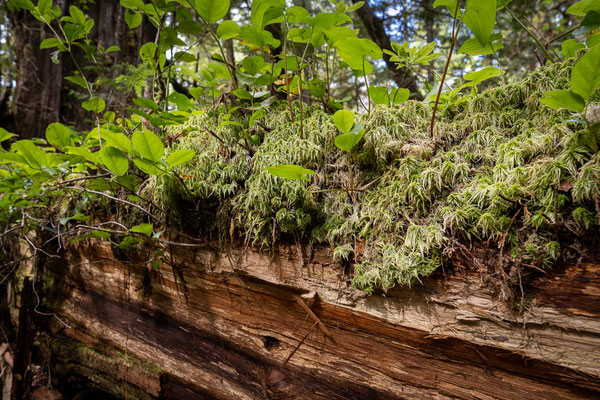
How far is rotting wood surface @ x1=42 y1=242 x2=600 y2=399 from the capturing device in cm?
100

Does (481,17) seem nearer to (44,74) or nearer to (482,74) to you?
(482,74)

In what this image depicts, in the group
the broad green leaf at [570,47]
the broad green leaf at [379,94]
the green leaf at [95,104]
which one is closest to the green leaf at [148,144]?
the broad green leaf at [379,94]

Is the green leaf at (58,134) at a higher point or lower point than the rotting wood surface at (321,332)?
higher

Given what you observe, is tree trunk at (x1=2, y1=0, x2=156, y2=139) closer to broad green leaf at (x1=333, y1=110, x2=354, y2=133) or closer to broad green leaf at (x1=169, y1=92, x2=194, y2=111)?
broad green leaf at (x1=169, y1=92, x2=194, y2=111)

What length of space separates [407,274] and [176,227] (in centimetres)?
145

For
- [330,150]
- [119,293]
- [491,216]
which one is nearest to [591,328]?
[491,216]

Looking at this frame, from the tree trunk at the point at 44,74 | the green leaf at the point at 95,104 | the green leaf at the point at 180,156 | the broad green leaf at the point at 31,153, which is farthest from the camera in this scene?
the tree trunk at the point at 44,74

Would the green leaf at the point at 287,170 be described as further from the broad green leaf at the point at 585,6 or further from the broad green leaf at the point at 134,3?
the broad green leaf at the point at 134,3

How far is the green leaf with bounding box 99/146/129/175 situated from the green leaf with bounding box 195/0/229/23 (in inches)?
33.9

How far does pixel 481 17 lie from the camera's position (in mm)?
1249

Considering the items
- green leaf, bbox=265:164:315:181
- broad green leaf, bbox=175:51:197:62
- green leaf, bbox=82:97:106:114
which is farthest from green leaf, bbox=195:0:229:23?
green leaf, bbox=82:97:106:114

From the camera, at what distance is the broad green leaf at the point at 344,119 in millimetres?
1228

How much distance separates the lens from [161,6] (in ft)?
5.86

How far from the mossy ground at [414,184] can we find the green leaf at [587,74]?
122 mm
